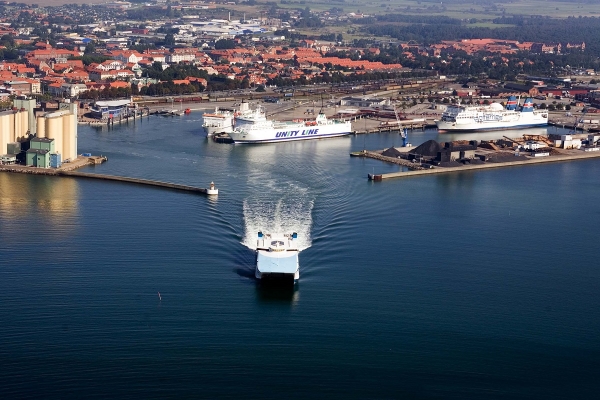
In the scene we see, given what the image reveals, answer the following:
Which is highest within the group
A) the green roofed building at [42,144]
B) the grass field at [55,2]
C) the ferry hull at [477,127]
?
the grass field at [55,2]

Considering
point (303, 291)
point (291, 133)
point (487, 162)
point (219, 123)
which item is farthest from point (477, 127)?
point (303, 291)

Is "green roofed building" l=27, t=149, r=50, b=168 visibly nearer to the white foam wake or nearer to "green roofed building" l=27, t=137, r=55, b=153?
"green roofed building" l=27, t=137, r=55, b=153

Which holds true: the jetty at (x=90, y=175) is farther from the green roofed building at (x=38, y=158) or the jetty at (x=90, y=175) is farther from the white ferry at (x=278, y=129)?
the white ferry at (x=278, y=129)

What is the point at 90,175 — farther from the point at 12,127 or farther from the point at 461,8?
the point at 461,8

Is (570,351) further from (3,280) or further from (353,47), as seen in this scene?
(353,47)

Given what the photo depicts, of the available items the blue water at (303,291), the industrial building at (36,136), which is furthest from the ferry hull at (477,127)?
the industrial building at (36,136)
